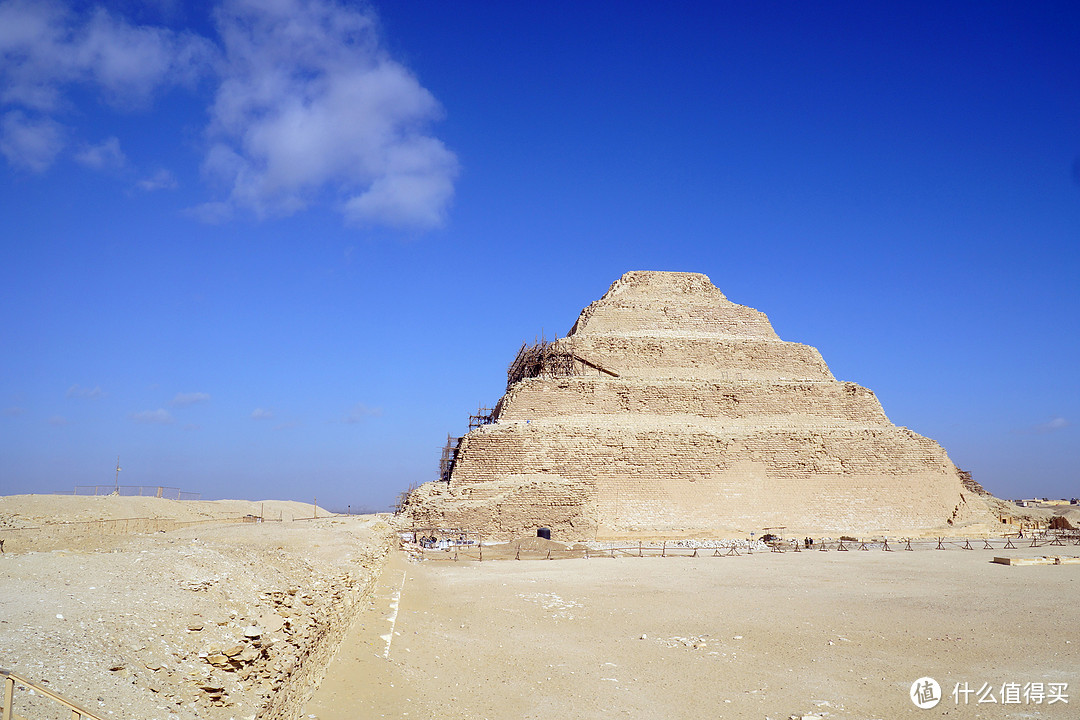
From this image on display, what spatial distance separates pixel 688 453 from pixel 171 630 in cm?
2234

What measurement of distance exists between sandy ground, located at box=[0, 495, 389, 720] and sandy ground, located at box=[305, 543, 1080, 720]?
70 cm

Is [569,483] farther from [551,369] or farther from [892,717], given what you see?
[892,717]

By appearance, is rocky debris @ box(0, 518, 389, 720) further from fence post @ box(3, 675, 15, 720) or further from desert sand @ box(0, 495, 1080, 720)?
fence post @ box(3, 675, 15, 720)

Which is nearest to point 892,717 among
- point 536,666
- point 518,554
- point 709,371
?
point 536,666

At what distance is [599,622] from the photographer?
1098cm

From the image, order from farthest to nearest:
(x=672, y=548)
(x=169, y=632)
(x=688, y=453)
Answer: (x=688, y=453) → (x=672, y=548) → (x=169, y=632)

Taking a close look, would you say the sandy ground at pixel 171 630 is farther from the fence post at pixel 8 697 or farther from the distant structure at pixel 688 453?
the distant structure at pixel 688 453

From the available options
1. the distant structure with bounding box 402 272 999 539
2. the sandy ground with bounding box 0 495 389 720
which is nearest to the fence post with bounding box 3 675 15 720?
the sandy ground with bounding box 0 495 389 720

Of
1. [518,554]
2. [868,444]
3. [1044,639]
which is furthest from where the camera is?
[868,444]

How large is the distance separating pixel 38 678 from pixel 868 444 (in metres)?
28.5

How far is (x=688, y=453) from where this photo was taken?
26.1 meters

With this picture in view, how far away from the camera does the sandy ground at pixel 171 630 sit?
4.34 meters

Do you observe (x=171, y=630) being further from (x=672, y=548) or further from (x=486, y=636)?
(x=672, y=548)

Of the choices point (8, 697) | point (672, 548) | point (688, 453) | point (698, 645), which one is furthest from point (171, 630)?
point (688, 453)
